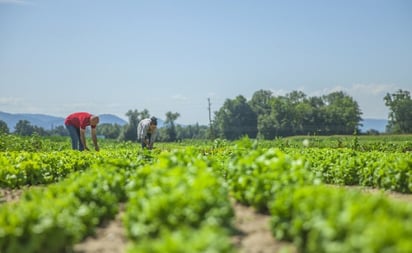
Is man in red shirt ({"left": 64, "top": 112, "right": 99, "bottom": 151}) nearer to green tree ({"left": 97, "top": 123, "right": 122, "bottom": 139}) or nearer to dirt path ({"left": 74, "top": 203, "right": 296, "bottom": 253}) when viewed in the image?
dirt path ({"left": 74, "top": 203, "right": 296, "bottom": 253})

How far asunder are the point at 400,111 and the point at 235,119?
37.3m

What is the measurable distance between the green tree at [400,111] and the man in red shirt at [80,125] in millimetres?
93579

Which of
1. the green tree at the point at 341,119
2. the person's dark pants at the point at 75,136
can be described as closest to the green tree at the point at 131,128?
the green tree at the point at 341,119

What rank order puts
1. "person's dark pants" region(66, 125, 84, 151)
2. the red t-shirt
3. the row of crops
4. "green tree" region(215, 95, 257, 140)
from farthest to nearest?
"green tree" region(215, 95, 257, 140) → "person's dark pants" region(66, 125, 84, 151) → the red t-shirt → the row of crops

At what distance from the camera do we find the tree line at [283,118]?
92688 millimetres

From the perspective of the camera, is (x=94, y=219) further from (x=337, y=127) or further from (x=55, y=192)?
(x=337, y=127)

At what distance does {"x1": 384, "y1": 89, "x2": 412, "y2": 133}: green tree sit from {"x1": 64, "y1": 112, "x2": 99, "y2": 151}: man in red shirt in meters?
93.6

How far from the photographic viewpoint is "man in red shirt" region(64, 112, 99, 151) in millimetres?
13086

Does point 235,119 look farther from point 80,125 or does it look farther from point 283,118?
point 80,125

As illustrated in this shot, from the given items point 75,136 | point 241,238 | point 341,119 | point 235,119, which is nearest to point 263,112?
point 235,119

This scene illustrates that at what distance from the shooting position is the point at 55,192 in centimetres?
582

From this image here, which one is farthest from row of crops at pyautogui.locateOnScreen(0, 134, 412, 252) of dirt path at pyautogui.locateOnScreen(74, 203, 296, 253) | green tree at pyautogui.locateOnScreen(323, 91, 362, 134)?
green tree at pyautogui.locateOnScreen(323, 91, 362, 134)

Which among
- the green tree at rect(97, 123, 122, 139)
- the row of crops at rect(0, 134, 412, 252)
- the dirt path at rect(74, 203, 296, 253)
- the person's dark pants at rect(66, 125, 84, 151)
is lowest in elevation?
the dirt path at rect(74, 203, 296, 253)

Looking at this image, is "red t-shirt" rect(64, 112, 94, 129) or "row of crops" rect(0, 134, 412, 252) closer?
"row of crops" rect(0, 134, 412, 252)
